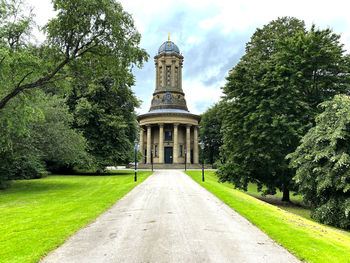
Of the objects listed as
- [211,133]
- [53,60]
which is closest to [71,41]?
[53,60]

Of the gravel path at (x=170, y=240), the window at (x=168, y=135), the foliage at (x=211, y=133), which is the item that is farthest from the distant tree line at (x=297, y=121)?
the foliage at (x=211, y=133)

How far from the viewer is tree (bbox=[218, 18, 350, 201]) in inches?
709

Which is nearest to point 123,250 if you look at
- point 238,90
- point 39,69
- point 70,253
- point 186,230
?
point 70,253

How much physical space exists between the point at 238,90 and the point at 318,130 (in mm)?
8183

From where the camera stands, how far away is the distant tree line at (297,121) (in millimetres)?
13594

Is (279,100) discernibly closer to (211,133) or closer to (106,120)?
(106,120)

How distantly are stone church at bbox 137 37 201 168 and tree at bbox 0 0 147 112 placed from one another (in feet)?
114

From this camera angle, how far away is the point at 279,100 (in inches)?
721

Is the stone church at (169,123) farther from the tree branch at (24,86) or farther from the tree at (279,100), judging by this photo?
the tree branch at (24,86)

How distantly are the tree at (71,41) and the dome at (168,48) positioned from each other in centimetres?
4729

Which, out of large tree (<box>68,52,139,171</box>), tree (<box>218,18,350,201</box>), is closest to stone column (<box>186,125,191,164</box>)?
large tree (<box>68,52,139,171</box>)

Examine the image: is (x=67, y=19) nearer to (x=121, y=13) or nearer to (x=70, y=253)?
(x=121, y=13)

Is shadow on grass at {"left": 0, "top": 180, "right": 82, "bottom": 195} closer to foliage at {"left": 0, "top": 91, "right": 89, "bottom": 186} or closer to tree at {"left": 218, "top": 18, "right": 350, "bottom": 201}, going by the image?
foliage at {"left": 0, "top": 91, "right": 89, "bottom": 186}

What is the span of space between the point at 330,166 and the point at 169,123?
3966 centimetres
